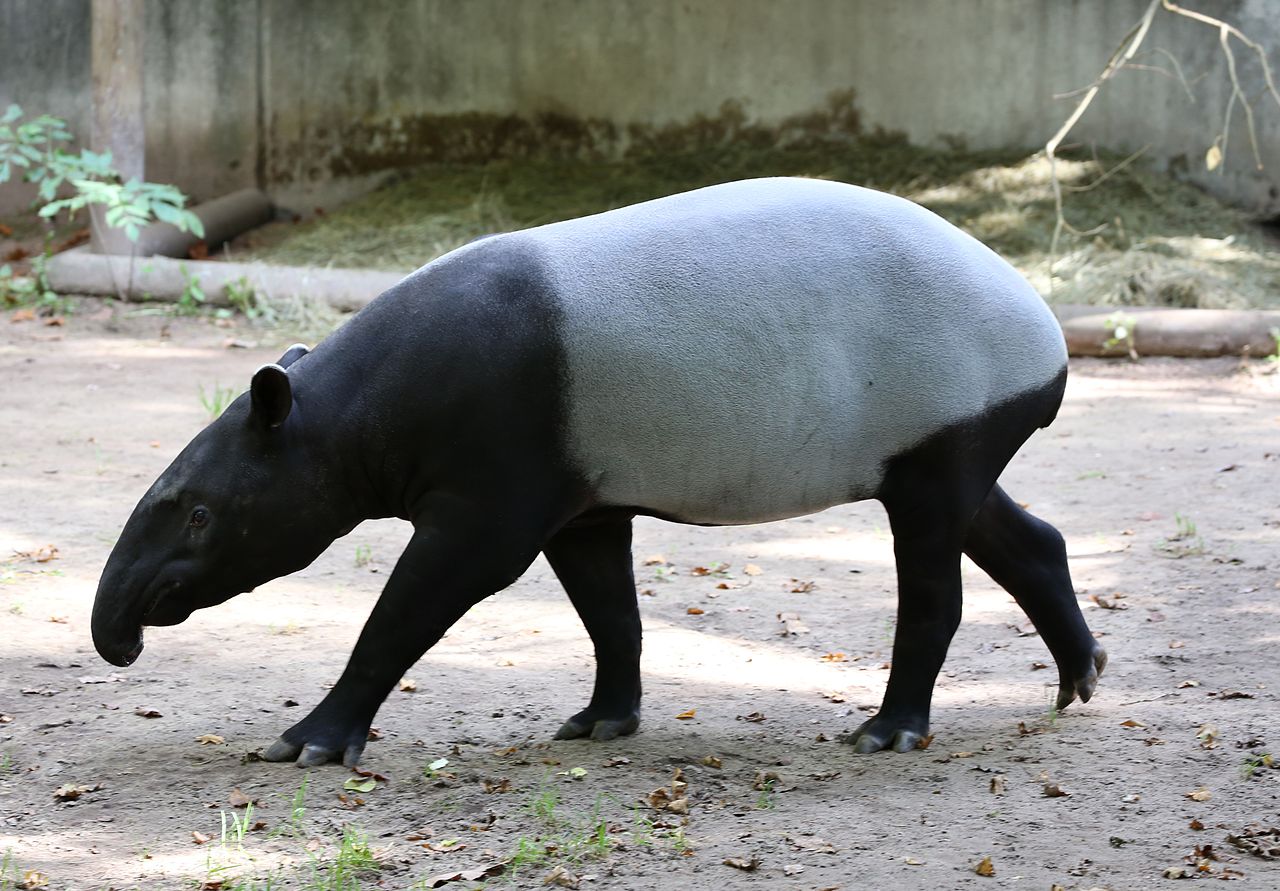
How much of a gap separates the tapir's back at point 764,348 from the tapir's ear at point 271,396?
67 centimetres

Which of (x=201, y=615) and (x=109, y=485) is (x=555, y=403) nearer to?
(x=201, y=615)

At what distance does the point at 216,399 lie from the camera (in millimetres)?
7637

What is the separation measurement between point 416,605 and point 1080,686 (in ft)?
6.27

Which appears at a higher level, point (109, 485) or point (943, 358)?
point (943, 358)

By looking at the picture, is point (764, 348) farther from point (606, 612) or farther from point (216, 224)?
point (216, 224)

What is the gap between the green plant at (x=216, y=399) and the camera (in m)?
7.66

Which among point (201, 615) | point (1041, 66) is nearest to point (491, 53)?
point (1041, 66)

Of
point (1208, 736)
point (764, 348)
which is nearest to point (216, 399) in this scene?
point (764, 348)

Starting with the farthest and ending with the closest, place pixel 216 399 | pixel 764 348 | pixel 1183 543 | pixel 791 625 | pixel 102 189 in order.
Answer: pixel 102 189
pixel 216 399
pixel 1183 543
pixel 791 625
pixel 764 348

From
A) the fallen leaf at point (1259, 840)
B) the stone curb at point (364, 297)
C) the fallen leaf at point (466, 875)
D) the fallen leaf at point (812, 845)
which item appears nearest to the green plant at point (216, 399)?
the stone curb at point (364, 297)

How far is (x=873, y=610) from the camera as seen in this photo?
5496 mm

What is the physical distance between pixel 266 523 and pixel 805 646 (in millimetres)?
2022

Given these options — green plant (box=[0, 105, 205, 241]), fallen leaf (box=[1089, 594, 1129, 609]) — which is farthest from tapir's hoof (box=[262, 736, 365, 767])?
green plant (box=[0, 105, 205, 241])

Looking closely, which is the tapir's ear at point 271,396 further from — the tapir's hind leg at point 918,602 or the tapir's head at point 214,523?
the tapir's hind leg at point 918,602
